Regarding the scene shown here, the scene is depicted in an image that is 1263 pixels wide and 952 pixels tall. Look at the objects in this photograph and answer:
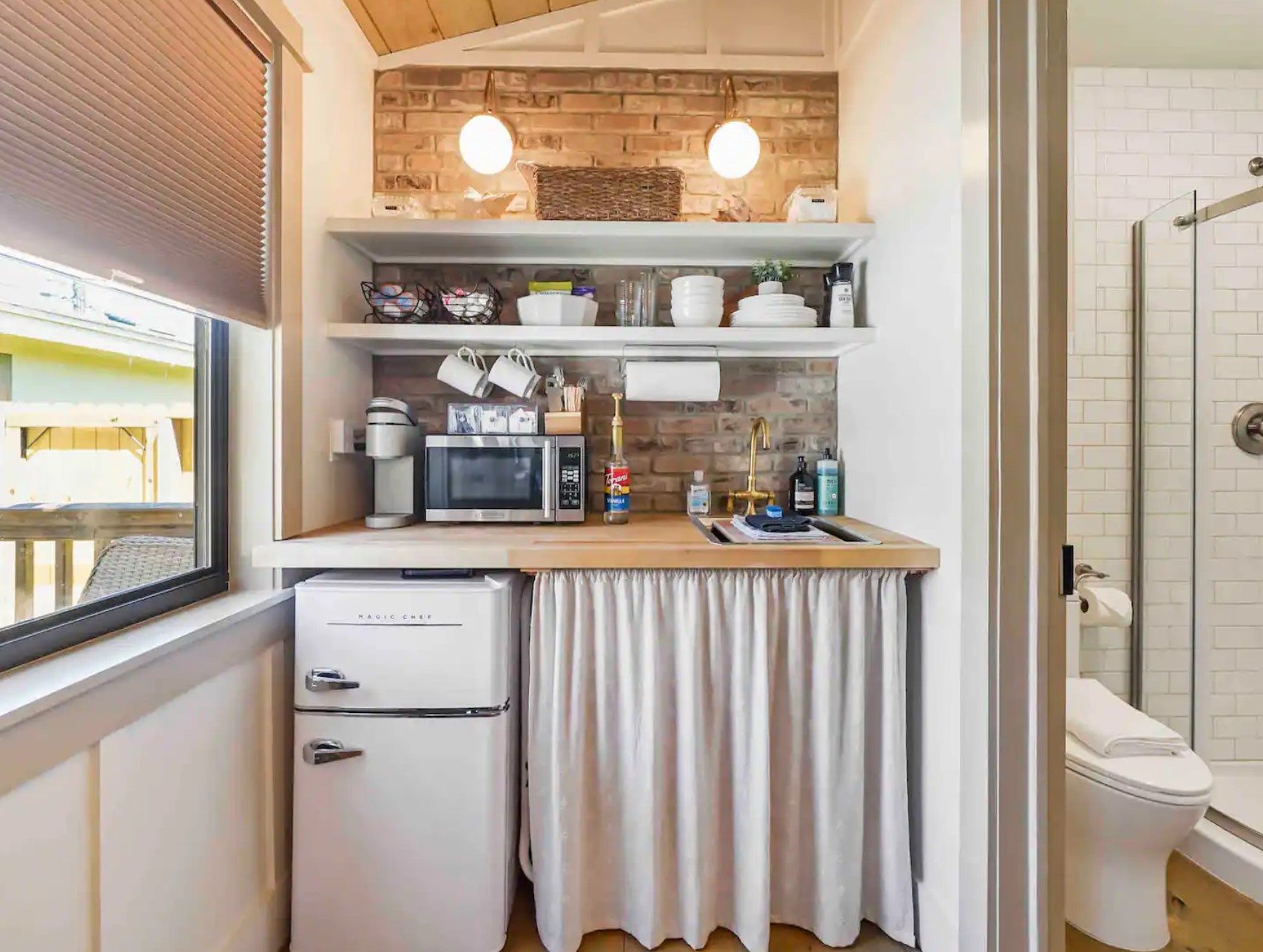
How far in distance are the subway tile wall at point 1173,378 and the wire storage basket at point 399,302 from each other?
2.27m

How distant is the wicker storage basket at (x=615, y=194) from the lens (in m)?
1.84

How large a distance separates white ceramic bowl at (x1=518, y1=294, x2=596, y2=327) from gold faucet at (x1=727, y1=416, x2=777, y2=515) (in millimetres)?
677

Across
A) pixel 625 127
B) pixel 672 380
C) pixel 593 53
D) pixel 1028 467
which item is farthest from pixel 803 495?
pixel 593 53

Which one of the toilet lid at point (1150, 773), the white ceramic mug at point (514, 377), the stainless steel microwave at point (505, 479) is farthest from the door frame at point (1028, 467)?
the white ceramic mug at point (514, 377)

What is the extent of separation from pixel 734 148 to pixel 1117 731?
198cm

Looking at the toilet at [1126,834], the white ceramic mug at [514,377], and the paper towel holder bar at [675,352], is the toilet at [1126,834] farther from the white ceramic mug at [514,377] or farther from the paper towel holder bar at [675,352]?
the white ceramic mug at [514,377]

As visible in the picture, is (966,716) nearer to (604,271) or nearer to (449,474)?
(449,474)

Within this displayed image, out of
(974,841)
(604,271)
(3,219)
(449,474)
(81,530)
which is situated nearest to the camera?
(3,219)

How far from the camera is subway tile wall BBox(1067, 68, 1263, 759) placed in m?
2.19

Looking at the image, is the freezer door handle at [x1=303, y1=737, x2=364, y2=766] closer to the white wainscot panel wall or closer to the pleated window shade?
the white wainscot panel wall

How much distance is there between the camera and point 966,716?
1.28 meters

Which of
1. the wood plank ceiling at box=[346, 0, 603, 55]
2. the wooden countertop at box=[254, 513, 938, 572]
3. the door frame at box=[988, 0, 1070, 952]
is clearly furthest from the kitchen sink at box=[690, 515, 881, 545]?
the wood plank ceiling at box=[346, 0, 603, 55]

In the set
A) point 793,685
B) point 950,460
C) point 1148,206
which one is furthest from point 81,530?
point 1148,206

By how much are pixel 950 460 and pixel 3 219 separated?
1.67 m
